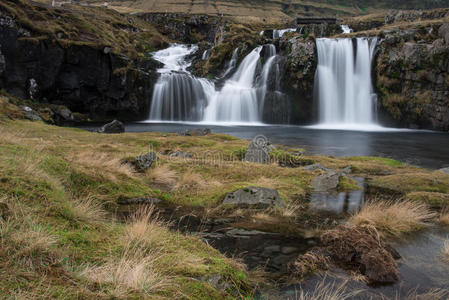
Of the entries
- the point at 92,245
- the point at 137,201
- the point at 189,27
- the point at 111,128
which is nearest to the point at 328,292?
the point at 92,245

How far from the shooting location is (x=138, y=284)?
3.06m

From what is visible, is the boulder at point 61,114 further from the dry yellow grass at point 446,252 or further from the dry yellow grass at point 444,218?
the dry yellow grass at point 446,252

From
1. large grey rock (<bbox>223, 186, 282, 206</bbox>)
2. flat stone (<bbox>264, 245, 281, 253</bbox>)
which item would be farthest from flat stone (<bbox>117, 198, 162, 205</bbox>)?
flat stone (<bbox>264, 245, 281, 253</bbox>)

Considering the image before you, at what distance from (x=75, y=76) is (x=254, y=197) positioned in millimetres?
44094

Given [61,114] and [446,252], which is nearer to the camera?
[446,252]

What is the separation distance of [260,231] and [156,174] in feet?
14.0

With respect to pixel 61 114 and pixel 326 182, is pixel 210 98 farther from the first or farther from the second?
pixel 326 182

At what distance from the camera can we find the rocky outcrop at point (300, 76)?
149 ft

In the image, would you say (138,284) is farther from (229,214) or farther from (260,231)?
(229,214)

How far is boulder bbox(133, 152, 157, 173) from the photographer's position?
33.4 ft

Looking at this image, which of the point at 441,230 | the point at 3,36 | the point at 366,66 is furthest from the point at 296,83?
the point at 441,230

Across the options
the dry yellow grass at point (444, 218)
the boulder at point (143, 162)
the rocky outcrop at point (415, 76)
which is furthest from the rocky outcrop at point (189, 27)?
the dry yellow grass at point (444, 218)

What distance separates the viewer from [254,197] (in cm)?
796

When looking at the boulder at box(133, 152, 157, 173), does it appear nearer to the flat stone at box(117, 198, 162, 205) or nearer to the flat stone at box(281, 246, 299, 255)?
the flat stone at box(117, 198, 162, 205)
